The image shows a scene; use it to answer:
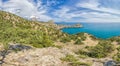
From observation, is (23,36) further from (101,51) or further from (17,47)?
(101,51)

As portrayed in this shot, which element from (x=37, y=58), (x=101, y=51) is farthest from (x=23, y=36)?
(x=101, y=51)

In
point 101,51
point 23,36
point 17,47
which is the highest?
point 23,36

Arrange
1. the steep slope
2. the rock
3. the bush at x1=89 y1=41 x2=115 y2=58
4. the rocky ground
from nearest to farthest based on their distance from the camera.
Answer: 1. the rocky ground
2. the rock
3. the steep slope
4. the bush at x1=89 y1=41 x2=115 y2=58

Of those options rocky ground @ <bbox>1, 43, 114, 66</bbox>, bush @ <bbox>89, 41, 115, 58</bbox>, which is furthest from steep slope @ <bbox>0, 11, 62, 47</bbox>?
bush @ <bbox>89, 41, 115, 58</bbox>

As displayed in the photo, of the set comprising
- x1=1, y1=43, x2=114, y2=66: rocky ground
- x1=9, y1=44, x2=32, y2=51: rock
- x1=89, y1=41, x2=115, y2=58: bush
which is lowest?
x1=1, y1=43, x2=114, y2=66: rocky ground

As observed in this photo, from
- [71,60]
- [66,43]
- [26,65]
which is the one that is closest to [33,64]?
[26,65]

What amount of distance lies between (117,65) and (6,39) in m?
14.2

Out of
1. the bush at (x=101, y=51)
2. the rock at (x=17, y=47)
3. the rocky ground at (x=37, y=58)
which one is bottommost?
the rocky ground at (x=37, y=58)

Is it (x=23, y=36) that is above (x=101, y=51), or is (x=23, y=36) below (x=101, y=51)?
above

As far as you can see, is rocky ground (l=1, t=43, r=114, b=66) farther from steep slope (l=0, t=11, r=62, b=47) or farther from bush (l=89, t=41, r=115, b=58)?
bush (l=89, t=41, r=115, b=58)

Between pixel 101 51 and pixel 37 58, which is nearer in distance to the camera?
pixel 37 58

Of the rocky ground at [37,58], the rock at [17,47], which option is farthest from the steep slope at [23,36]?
the rocky ground at [37,58]

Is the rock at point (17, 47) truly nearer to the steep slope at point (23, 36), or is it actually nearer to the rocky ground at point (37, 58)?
the rocky ground at point (37, 58)

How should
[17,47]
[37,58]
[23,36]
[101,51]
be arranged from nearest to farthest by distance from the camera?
[37,58], [17,47], [23,36], [101,51]
